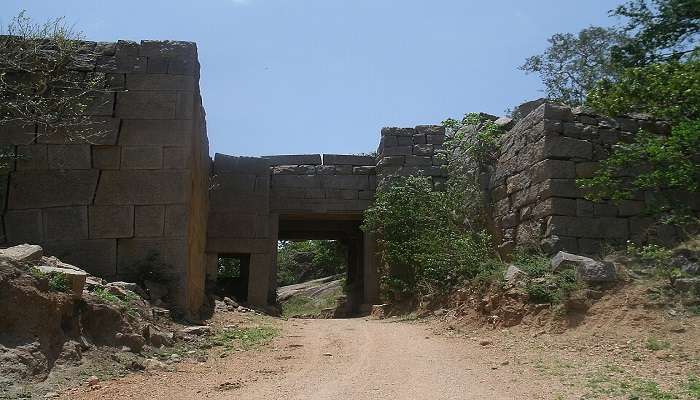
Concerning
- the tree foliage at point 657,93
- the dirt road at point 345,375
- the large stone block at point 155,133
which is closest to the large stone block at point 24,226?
the large stone block at point 155,133

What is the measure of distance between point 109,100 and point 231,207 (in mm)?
5322

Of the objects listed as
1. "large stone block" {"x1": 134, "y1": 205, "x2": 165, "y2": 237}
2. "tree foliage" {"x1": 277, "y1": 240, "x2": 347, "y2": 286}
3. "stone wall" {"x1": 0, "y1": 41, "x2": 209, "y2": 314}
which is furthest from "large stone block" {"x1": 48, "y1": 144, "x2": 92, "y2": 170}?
"tree foliage" {"x1": 277, "y1": 240, "x2": 347, "y2": 286}

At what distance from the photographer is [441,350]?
777cm

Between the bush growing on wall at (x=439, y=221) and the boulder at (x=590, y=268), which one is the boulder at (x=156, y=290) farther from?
the boulder at (x=590, y=268)

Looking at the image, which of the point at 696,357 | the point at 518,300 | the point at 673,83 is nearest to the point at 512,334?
the point at 518,300

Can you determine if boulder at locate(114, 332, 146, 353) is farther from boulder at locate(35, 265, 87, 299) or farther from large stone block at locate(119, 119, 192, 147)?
large stone block at locate(119, 119, 192, 147)

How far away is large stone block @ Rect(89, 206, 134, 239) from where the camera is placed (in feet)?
29.3

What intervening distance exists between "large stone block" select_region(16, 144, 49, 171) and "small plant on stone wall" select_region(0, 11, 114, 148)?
13cm

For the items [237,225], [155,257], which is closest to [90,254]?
[155,257]

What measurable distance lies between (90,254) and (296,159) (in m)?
6.91

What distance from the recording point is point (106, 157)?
9.16 metres

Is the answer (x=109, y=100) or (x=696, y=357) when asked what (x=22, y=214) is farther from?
(x=696, y=357)

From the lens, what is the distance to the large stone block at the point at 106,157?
912 centimetres

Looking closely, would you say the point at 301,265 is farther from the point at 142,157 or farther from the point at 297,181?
the point at 142,157
